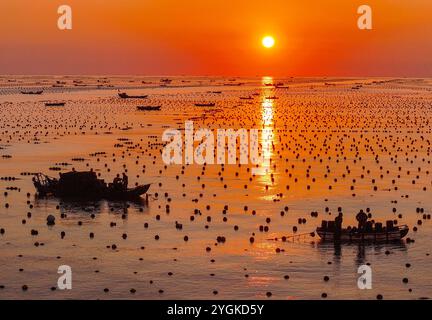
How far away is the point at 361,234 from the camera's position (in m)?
62.1

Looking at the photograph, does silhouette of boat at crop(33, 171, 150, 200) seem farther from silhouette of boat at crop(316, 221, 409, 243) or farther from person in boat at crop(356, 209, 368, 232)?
person in boat at crop(356, 209, 368, 232)

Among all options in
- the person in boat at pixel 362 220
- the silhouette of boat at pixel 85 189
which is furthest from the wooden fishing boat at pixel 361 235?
the silhouette of boat at pixel 85 189

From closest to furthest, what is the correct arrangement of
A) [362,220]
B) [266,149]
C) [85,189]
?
[362,220]
[85,189]
[266,149]

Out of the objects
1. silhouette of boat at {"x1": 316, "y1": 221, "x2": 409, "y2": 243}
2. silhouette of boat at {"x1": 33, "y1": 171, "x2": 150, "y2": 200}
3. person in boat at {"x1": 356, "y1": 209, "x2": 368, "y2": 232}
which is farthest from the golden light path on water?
person in boat at {"x1": 356, "y1": 209, "x2": 368, "y2": 232}

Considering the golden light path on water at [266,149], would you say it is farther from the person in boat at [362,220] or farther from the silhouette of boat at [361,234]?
the person in boat at [362,220]

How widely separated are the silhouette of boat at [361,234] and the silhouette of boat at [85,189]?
24.7 m

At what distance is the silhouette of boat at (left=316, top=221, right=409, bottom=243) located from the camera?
62031 mm

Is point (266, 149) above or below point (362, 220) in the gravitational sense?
above

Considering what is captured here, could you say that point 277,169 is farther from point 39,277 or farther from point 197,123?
point 197,123

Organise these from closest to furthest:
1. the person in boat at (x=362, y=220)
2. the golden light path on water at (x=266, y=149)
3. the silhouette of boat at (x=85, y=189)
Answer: the person in boat at (x=362, y=220) → the silhouette of boat at (x=85, y=189) → the golden light path on water at (x=266, y=149)

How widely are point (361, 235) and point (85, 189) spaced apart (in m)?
31.5

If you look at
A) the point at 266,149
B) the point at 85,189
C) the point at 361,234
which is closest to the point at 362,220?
the point at 361,234

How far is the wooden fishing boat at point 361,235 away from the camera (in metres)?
62.0

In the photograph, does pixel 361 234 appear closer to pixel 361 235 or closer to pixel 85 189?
pixel 361 235
